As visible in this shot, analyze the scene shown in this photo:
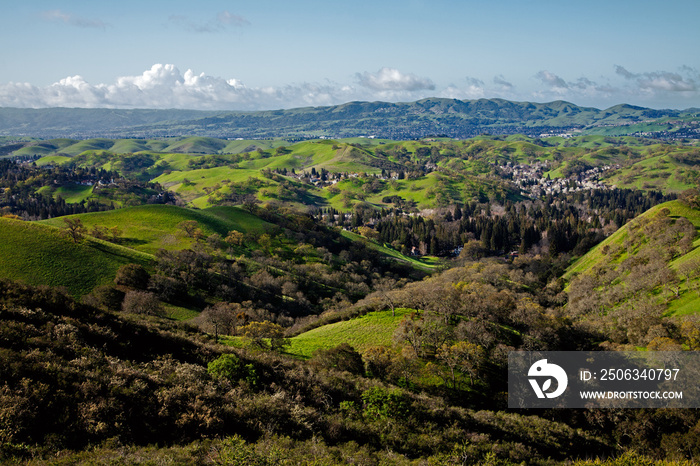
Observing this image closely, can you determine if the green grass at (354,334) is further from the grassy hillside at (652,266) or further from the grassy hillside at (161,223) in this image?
the grassy hillside at (161,223)

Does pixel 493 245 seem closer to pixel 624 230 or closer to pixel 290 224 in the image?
pixel 624 230

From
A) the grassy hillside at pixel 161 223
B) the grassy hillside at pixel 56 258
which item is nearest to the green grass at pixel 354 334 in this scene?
the grassy hillside at pixel 56 258

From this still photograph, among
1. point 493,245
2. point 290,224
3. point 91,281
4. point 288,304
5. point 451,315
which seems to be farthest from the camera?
point 493,245

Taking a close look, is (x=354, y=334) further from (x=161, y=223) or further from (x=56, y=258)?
(x=161, y=223)

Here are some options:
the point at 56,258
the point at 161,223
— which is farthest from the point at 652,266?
the point at 161,223

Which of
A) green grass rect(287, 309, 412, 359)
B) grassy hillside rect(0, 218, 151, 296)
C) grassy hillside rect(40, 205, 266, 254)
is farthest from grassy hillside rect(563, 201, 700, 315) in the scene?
grassy hillside rect(40, 205, 266, 254)

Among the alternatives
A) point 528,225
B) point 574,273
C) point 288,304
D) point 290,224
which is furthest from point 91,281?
point 528,225
